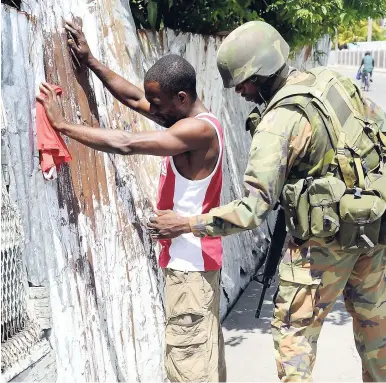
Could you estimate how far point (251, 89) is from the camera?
110 inches

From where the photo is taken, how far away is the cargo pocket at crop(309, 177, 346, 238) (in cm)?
273

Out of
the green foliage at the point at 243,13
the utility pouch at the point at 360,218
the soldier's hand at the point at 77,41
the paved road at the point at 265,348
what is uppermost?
the green foliage at the point at 243,13

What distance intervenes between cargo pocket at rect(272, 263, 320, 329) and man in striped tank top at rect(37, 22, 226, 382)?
12.1 inches

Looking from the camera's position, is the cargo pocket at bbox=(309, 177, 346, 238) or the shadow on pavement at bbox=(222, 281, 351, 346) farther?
the shadow on pavement at bbox=(222, 281, 351, 346)

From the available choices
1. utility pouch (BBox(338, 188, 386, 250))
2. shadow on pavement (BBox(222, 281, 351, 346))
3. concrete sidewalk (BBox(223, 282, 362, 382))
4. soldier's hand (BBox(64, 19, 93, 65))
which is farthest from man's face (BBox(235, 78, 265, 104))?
shadow on pavement (BBox(222, 281, 351, 346))

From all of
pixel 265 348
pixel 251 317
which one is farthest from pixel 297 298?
pixel 251 317

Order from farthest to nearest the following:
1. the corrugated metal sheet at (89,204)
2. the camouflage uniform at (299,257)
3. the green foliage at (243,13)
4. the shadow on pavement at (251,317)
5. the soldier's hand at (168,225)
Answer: the shadow on pavement at (251,317)
the green foliage at (243,13)
the soldier's hand at (168,225)
the camouflage uniform at (299,257)
the corrugated metal sheet at (89,204)

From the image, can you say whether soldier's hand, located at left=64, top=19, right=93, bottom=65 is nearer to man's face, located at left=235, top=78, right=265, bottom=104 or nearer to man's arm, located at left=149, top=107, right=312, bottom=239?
man's face, located at left=235, top=78, right=265, bottom=104

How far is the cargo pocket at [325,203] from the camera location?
2.73 metres

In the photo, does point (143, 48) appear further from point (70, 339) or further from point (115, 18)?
point (70, 339)

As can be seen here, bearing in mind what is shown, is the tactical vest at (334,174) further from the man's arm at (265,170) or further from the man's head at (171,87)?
the man's head at (171,87)

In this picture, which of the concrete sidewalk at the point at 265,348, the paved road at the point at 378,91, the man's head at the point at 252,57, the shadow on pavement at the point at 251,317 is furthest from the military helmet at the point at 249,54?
the paved road at the point at 378,91

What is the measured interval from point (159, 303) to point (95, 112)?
102cm

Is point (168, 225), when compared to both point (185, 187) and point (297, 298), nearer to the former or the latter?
point (185, 187)
